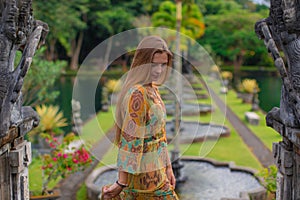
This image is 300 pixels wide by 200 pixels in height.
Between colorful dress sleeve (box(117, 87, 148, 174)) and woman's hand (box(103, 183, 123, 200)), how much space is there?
12 cm

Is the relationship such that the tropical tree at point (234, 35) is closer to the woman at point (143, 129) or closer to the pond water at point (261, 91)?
the pond water at point (261, 91)

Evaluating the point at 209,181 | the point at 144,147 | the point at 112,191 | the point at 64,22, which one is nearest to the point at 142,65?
the point at 144,147

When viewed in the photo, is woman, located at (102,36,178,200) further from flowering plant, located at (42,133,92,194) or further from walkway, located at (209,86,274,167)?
walkway, located at (209,86,274,167)

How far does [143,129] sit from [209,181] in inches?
223

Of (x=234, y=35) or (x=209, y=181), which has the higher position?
(x=234, y=35)

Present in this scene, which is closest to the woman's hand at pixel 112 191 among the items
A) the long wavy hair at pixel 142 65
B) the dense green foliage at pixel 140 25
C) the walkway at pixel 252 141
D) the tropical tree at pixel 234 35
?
the long wavy hair at pixel 142 65

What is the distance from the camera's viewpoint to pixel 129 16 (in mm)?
31094

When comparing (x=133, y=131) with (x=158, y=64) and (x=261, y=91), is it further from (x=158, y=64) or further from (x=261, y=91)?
(x=261, y=91)

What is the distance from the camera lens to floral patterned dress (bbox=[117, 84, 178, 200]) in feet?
8.74

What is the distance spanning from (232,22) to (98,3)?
33.6ft

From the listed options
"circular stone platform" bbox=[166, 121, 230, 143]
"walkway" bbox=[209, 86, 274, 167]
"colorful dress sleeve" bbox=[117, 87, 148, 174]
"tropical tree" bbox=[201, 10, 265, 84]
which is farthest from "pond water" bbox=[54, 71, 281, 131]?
"colorful dress sleeve" bbox=[117, 87, 148, 174]

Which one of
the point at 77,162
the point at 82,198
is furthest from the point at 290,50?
the point at 82,198

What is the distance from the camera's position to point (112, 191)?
8.78 ft

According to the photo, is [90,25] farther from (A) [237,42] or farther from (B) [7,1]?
(B) [7,1]
